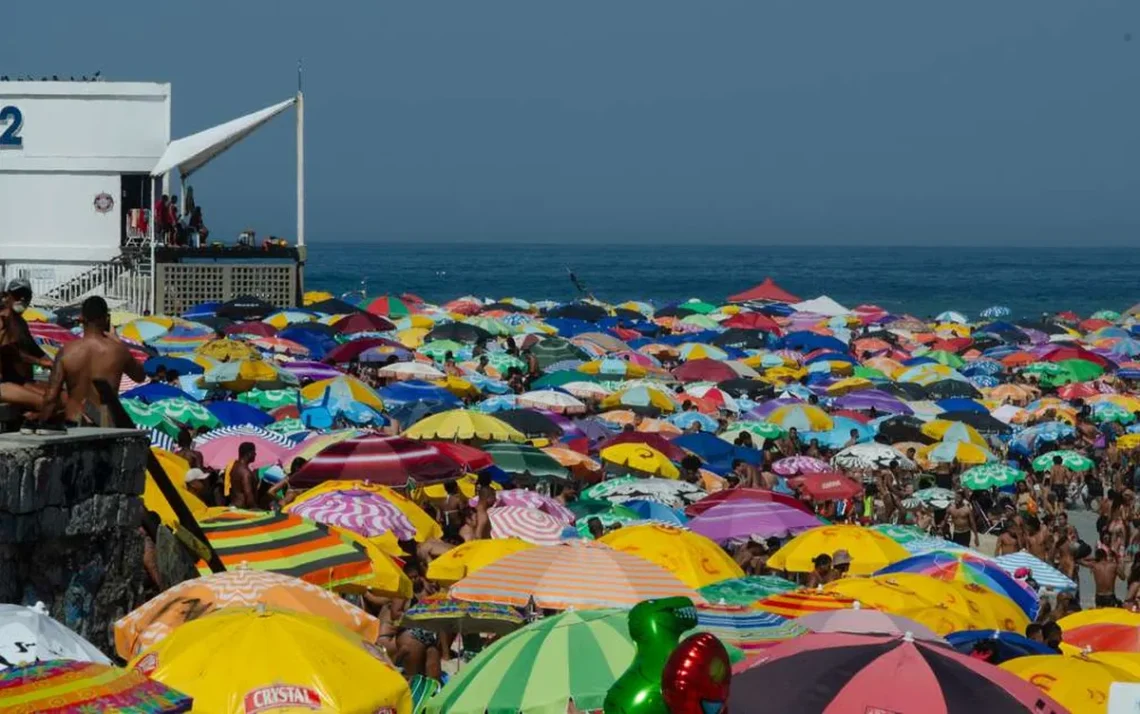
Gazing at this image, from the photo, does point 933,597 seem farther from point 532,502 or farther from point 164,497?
point 164,497

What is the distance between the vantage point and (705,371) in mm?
29984

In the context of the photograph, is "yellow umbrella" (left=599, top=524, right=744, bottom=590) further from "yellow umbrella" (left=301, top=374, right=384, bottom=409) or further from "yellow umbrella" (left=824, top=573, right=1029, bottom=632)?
"yellow umbrella" (left=301, top=374, right=384, bottom=409)

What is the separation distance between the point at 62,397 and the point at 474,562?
4352mm

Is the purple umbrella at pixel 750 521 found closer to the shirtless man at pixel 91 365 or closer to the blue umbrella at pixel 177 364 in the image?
the shirtless man at pixel 91 365

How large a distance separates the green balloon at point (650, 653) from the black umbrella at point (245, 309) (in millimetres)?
26227

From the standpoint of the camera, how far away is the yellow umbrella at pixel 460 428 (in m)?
18.7

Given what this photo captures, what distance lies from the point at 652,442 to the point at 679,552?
774cm

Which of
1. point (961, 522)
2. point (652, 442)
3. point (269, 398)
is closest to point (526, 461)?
point (652, 442)

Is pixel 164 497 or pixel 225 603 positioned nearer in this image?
pixel 225 603

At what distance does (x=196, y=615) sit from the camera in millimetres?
8594

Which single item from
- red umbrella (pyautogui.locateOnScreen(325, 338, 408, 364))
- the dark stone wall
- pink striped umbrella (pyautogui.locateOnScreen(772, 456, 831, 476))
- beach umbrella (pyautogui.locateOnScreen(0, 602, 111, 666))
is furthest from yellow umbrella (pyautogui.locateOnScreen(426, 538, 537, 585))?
red umbrella (pyautogui.locateOnScreen(325, 338, 408, 364))

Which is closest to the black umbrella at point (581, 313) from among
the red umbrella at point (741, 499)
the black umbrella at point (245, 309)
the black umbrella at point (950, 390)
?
the black umbrella at point (245, 309)

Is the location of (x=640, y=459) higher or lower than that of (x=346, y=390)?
lower

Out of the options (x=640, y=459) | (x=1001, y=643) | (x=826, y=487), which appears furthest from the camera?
(x=826, y=487)
